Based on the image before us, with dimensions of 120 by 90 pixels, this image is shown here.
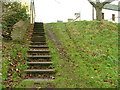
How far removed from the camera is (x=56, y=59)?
7.82 meters

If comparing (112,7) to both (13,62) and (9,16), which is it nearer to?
(9,16)

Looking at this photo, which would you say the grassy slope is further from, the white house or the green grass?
the white house

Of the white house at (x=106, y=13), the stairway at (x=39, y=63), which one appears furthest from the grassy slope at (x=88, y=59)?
the white house at (x=106, y=13)

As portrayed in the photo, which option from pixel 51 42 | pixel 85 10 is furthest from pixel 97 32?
pixel 85 10

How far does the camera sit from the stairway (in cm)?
639

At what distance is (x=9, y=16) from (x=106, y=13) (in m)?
20.1

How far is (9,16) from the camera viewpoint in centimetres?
1037

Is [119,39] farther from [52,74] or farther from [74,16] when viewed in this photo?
[74,16]

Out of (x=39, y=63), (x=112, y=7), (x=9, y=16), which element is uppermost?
(x=112, y=7)

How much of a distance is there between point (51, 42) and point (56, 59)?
282 centimetres

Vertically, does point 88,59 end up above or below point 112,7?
below

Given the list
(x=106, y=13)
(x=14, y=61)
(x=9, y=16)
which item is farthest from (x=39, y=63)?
(x=106, y=13)

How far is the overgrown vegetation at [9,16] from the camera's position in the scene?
971cm

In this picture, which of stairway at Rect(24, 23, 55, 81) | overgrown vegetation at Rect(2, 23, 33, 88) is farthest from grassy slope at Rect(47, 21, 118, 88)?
overgrown vegetation at Rect(2, 23, 33, 88)
